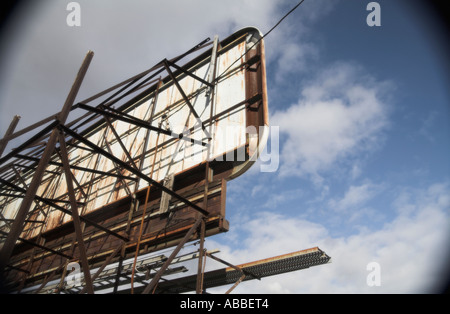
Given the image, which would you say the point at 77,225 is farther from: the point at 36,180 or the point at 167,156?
the point at 167,156

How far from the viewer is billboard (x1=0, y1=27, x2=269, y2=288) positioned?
27.0ft

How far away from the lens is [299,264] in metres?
8.77

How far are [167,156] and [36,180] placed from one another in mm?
5229

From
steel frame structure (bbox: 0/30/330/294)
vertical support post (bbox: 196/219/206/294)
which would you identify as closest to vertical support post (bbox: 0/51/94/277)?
steel frame structure (bbox: 0/30/330/294)

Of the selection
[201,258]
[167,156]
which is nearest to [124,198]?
[167,156]

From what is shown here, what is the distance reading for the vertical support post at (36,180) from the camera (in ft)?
16.1

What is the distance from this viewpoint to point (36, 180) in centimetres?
557

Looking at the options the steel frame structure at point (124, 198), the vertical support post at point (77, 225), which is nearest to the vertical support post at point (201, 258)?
the steel frame structure at point (124, 198)

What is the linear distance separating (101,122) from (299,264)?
1130cm

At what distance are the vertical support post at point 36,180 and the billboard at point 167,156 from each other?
0.91 feet

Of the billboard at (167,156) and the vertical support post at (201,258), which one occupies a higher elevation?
the billboard at (167,156)

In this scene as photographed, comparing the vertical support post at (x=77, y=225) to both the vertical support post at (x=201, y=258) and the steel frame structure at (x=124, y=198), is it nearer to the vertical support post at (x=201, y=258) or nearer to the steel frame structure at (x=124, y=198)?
the steel frame structure at (x=124, y=198)
